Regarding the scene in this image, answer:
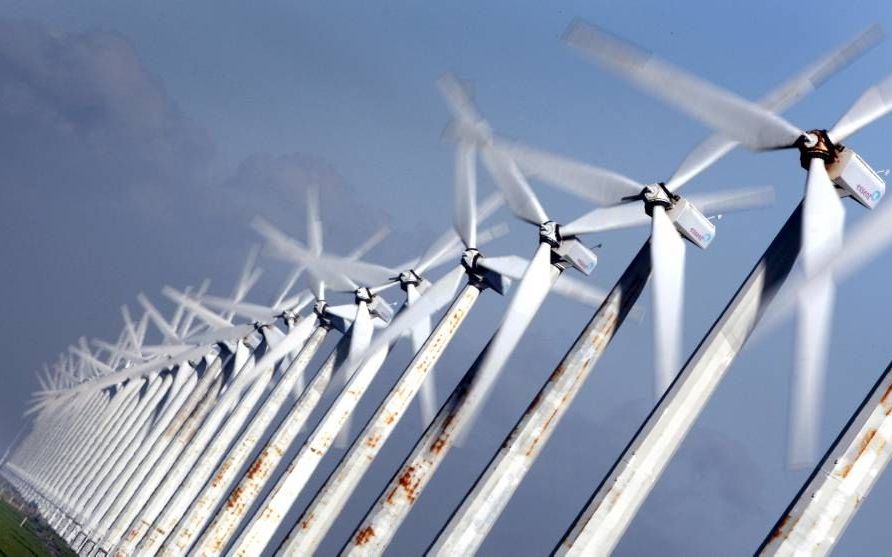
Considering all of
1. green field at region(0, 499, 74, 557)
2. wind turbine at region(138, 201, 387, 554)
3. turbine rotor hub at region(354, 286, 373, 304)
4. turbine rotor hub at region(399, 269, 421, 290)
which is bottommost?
green field at region(0, 499, 74, 557)

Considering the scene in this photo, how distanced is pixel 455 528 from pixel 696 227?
1471cm

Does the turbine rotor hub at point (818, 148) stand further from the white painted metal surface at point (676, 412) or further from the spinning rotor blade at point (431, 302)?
the spinning rotor blade at point (431, 302)

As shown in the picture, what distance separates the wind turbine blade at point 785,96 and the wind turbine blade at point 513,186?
8.05 metres

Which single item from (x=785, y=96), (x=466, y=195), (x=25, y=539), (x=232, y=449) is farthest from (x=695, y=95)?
(x=25, y=539)

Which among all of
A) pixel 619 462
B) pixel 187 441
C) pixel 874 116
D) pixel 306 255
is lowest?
pixel 187 441

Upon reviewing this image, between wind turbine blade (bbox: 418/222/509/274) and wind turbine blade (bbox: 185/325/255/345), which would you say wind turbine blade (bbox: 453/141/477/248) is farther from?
wind turbine blade (bbox: 185/325/255/345)

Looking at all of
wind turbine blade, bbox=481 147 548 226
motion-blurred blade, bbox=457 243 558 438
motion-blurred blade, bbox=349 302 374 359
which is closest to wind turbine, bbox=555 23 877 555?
motion-blurred blade, bbox=457 243 558 438

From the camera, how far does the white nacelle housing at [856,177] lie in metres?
34.8

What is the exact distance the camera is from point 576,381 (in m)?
42.0

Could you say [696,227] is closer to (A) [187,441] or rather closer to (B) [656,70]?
(B) [656,70]

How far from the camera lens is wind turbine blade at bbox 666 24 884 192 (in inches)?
1326

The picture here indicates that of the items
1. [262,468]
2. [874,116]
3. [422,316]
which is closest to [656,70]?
[874,116]

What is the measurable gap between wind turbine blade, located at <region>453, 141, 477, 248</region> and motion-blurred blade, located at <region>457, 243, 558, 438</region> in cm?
570

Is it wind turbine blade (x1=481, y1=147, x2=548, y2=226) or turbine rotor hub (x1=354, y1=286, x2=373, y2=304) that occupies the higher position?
wind turbine blade (x1=481, y1=147, x2=548, y2=226)
